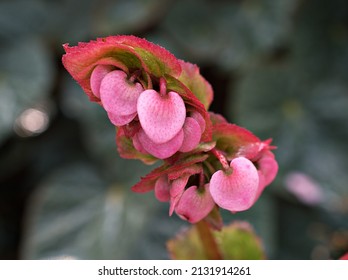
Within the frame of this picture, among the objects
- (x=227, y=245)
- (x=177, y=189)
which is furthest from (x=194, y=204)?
(x=227, y=245)

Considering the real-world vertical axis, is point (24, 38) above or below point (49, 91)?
above

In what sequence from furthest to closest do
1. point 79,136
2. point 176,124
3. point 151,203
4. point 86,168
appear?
1. point 79,136
2. point 86,168
3. point 151,203
4. point 176,124

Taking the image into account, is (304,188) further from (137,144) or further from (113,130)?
(137,144)

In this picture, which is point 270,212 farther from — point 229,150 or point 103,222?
point 229,150

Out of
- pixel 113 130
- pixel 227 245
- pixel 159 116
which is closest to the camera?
pixel 159 116

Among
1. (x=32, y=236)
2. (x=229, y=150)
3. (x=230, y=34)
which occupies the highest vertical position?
(x=230, y=34)

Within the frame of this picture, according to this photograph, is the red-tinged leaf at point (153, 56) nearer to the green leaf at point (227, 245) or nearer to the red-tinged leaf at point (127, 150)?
the red-tinged leaf at point (127, 150)

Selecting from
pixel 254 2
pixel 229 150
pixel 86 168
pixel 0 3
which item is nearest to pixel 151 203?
pixel 86 168

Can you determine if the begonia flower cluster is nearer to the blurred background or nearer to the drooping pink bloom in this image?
the drooping pink bloom
